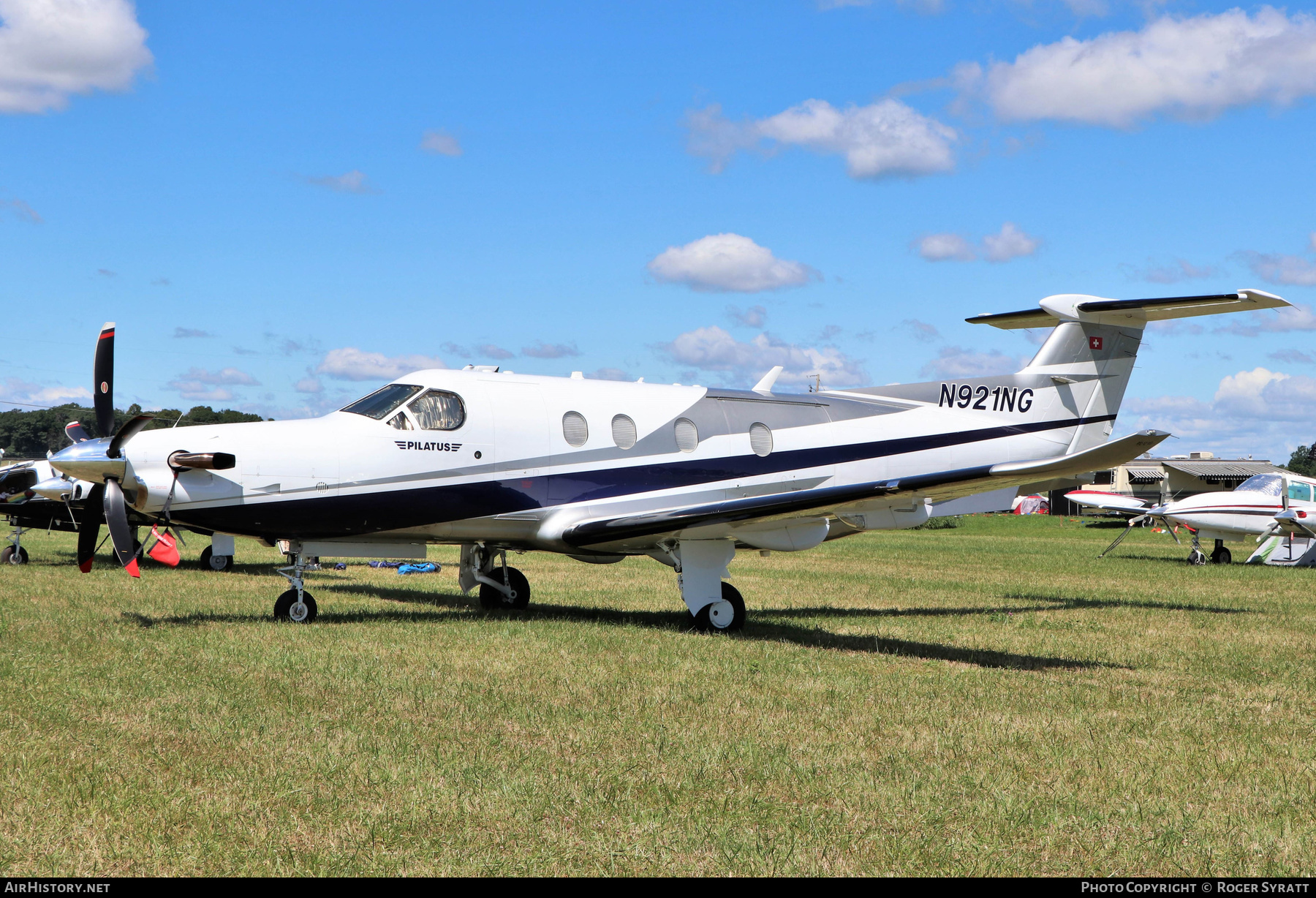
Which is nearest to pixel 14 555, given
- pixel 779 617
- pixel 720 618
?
pixel 779 617

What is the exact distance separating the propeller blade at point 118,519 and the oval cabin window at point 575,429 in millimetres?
4648

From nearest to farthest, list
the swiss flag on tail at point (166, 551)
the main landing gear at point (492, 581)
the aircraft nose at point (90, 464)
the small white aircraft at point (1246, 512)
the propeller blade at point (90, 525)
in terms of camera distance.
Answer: the aircraft nose at point (90, 464)
the propeller blade at point (90, 525)
the main landing gear at point (492, 581)
the swiss flag on tail at point (166, 551)
the small white aircraft at point (1246, 512)

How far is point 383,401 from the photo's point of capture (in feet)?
39.4

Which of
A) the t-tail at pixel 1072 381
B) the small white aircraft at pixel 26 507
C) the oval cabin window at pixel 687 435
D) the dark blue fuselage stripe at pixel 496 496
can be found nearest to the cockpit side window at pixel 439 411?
the dark blue fuselage stripe at pixel 496 496

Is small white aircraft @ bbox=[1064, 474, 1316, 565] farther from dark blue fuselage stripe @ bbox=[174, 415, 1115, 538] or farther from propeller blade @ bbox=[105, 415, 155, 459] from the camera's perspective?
propeller blade @ bbox=[105, 415, 155, 459]

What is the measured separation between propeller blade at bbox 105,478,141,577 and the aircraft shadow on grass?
0.97 meters

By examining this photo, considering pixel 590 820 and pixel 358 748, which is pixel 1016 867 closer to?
pixel 590 820

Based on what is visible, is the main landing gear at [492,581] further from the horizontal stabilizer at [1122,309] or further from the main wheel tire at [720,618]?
the horizontal stabilizer at [1122,309]

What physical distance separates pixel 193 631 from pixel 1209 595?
15081mm

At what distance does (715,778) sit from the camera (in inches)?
228

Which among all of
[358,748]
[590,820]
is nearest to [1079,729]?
[590,820]

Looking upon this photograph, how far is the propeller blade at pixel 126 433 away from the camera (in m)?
10.6

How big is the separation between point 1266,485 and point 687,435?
21156 mm

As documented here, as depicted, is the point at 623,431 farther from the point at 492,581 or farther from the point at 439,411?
the point at 492,581
